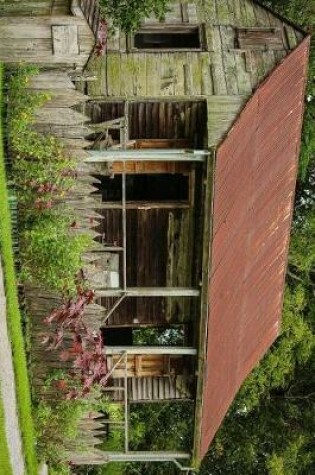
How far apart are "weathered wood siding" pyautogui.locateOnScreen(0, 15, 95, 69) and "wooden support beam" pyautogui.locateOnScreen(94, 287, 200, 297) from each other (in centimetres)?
509

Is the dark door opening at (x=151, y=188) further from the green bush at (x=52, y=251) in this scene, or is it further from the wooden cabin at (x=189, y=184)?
the green bush at (x=52, y=251)

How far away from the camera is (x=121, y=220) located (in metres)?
17.5

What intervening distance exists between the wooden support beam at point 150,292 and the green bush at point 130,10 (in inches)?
220

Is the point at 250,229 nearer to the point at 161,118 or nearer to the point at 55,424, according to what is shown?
the point at 161,118

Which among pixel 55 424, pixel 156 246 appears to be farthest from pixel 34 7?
pixel 55 424

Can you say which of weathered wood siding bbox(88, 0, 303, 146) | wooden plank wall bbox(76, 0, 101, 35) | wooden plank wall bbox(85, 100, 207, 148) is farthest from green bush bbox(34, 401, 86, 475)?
wooden plank wall bbox(76, 0, 101, 35)

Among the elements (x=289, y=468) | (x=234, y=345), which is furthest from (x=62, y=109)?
(x=289, y=468)

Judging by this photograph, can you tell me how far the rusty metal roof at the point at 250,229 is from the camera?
52.8 ft

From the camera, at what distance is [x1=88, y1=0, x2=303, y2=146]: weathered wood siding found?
16031 millimetres

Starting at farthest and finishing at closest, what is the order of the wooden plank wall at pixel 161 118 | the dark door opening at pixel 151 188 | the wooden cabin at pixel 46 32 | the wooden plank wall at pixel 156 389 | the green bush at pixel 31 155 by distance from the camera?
1. the wooden plank wall at pixel 156 389
2. the dark door opening at pixel 151 188
3. the wooden plank wall at pixel 161 118
4. the green bush at pixel 31 155
5. the wooden cabin at pixel 46 32

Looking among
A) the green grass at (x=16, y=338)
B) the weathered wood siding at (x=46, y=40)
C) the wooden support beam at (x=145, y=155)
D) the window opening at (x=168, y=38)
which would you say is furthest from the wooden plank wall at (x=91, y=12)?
the window opening at (x=168, y=38)

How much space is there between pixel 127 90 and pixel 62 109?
1.62 meters

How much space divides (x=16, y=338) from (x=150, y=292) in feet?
10.6

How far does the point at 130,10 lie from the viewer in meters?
16.3
